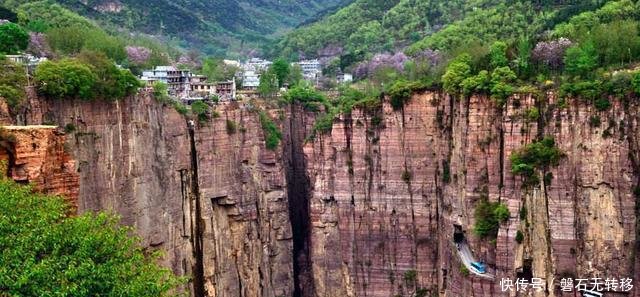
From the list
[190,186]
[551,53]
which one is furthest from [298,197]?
[551,53]

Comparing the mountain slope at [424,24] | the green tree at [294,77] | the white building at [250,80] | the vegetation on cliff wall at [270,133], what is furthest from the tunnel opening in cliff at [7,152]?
the green tree at [294,77]

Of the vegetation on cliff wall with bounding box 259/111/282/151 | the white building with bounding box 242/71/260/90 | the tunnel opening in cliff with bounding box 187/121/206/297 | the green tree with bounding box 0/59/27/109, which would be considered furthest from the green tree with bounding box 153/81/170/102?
the white building with bounding box 242/71/260/90

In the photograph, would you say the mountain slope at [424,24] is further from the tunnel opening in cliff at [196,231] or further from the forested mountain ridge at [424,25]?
the tunnel opening in cliff at [196,231]

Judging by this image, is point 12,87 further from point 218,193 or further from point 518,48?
point 518,48

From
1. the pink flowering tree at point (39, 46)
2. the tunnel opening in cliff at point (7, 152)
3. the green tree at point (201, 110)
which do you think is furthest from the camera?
the pink flowering tree at point (39, 46)

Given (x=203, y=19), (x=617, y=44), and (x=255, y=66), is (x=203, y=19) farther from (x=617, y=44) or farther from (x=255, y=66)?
(x=617, y=44)

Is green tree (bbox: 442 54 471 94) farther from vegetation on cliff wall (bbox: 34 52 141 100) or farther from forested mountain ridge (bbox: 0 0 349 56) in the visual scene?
forested mountain ridge (bbox: 0 0 349 56)

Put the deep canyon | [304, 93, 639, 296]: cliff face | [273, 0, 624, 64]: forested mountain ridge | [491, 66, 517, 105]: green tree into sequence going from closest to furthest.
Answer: the deep canyon
[304, 93, 639, 296]: cliff face
[491, 66, 517, 105]: green tree
[273, 0, 624, 64]: forested mountain ridge
